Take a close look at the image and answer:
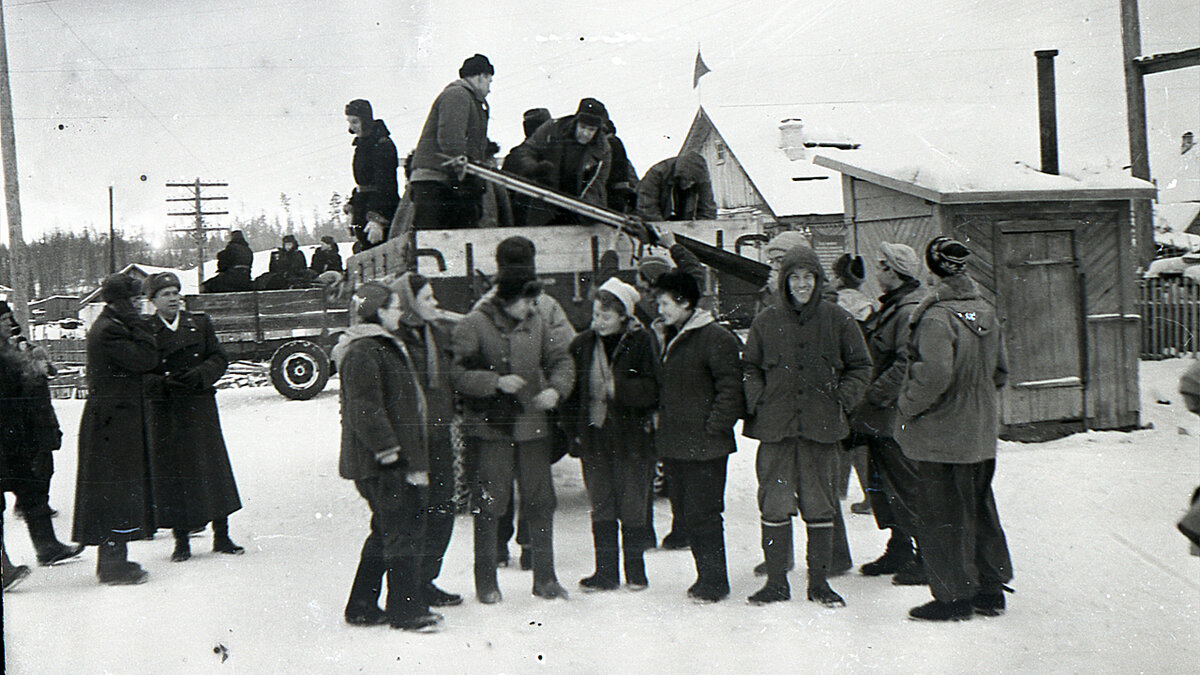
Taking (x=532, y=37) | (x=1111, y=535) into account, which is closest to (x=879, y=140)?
(x=532, y=37)

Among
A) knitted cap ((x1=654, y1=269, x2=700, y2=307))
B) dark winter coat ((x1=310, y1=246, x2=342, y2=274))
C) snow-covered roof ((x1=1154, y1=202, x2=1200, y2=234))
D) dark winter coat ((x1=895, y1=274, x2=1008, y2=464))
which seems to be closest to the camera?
dark winter coat ((x1=895, y1=274, x2=1008, y2=464))

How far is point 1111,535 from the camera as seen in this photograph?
3883 mm

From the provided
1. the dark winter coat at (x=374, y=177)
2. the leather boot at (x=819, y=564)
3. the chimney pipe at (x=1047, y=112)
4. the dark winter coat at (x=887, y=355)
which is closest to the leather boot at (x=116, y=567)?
the dark winter coat at (x=374, y=177)

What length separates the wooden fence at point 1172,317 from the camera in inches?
181

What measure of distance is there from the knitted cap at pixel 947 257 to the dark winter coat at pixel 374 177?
7.67 ft

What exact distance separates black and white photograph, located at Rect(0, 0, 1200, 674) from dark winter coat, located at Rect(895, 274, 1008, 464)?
14 millimetres

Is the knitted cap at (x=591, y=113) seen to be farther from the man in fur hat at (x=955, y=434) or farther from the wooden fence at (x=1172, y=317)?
the wooden fence at (x=1172, y=317)

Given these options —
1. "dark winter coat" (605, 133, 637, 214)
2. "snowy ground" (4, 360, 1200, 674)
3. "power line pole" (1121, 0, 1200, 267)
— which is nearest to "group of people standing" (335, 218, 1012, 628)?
"snowy ground" (4, 360, 1200, 674)

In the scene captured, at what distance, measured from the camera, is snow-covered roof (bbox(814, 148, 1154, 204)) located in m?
3.78

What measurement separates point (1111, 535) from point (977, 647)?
1183 millimetres

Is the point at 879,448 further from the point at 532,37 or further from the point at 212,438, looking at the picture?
the point at 212,438

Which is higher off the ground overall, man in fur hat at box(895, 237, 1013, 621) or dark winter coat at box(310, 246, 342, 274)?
dark winter coat at box(310, 246, 342, 274)

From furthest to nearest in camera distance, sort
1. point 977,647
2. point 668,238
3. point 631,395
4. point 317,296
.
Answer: point 317,296, point 668,238, point 631,395, point 977,647

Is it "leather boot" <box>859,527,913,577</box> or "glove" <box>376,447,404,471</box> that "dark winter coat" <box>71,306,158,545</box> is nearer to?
"glove" <box>376,447,404,471</box>
